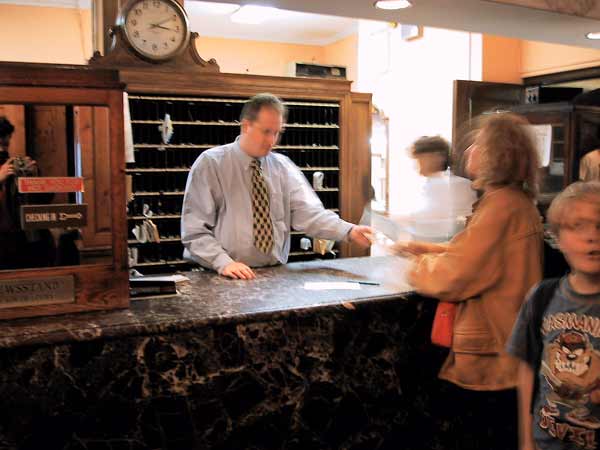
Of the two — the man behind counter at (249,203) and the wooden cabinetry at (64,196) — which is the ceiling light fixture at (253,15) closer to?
the man behind counter at (249,203)

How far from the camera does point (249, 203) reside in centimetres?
281

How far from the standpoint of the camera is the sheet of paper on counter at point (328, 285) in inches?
85.9

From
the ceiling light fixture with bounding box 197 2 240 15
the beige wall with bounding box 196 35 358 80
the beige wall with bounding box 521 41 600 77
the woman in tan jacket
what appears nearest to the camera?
the woman in tan jacket

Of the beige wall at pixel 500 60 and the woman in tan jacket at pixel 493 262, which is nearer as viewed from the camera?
the woman in tan jacket at pixel 493 262

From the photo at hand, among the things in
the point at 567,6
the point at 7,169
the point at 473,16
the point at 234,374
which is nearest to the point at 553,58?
the point at 567,6

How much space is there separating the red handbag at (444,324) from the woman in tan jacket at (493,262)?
2 centimetres

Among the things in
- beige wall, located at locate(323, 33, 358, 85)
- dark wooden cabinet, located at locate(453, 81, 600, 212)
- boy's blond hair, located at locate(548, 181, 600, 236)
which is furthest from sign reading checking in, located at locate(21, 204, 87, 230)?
beige wall, located at locate(323, 33, 358, 85)

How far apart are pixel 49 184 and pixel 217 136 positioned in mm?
3061

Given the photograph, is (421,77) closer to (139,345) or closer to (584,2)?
Answer: (584,2)

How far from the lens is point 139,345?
67.9 inches

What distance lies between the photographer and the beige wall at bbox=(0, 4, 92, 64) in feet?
21.6

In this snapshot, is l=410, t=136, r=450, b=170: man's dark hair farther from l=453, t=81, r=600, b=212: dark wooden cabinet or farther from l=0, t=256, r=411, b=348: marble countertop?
l=453, t=81, r=600, b=212: dark wooden cabinet

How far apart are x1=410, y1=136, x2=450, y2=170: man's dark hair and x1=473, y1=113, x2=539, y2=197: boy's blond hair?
122cm

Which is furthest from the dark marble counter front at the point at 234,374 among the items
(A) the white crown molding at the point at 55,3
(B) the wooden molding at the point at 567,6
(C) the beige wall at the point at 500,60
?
(A) the white crown molding at the point at 55,3
